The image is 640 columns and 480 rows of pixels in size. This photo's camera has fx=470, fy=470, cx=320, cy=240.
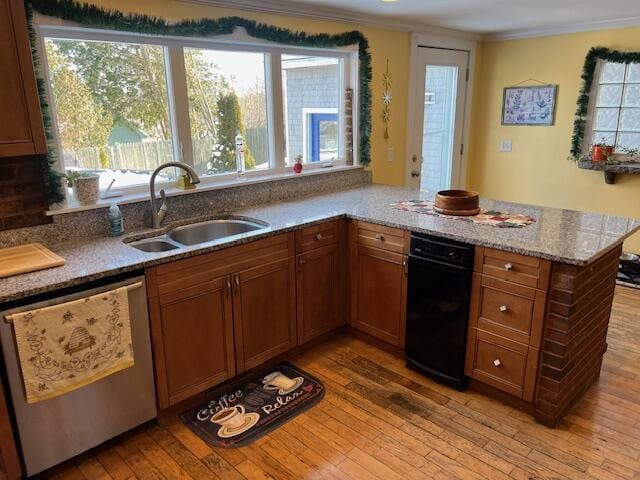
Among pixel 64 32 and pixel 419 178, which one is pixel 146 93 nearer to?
pixel 64 32

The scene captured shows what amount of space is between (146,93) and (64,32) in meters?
0.49

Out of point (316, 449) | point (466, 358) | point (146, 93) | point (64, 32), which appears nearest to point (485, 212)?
point (466, 358)

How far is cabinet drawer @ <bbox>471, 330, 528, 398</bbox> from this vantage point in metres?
2.34

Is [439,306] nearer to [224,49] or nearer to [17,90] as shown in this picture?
[224,49]

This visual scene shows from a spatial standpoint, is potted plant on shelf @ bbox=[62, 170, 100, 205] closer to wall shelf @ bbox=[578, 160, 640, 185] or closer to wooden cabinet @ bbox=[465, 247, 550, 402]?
wooden cabinet @ bbox=[465, 247, 550, 402]

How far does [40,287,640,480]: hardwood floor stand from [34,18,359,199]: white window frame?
4.70ft

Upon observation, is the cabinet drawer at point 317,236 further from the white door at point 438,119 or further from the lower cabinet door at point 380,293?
the white door at point 438,119

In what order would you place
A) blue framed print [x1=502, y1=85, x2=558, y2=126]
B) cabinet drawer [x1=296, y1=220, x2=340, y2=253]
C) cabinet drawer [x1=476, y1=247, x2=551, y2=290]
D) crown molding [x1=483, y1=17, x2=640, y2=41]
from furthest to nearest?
blue framed print [x1=502, y1=85, x2=558, y2=126]
crown molding [x1=483, y1=17, x2=640, y2=41]
cabinet drawer [x1=296, y1=220, x2=340, y2=253]
cabinet drawer [x1=476, y1=247, x2=551, y2=290]

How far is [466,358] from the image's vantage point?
2.54 meters

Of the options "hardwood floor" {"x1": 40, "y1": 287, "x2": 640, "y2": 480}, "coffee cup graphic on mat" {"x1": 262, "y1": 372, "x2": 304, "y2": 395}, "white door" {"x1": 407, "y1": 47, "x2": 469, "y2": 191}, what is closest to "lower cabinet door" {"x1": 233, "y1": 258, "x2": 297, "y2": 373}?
"coffee cup graphic on mat" {"x1": 262, "y1": 372, "x2": 304, "y2": 395}

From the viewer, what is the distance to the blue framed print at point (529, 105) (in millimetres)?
4473

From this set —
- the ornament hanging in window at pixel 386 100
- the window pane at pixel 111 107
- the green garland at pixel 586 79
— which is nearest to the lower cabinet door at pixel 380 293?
the window pane at pixel 111 107

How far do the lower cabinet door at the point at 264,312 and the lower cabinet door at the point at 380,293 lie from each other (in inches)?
18.6

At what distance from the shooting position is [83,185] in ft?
7.94
